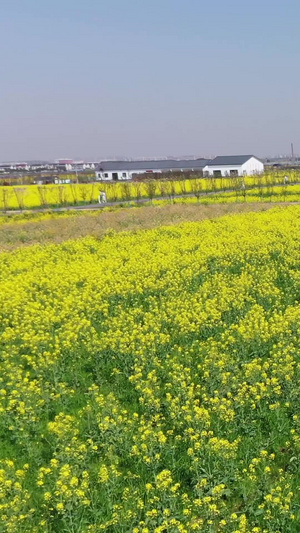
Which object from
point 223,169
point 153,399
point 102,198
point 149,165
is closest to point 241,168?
point 223,169

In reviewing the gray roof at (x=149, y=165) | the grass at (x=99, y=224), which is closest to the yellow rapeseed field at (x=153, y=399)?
the grass at (x=99, y=224)

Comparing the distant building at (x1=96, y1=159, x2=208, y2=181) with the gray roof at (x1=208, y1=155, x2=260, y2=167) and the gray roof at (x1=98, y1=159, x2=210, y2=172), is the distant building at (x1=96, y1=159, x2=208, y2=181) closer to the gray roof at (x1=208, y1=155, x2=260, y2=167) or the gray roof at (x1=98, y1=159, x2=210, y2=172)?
the gray roof at (x1=98, y1=159, x2=210, y2=172)

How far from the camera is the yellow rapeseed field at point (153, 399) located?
5066mm

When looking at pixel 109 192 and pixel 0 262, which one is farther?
pixel 109 192

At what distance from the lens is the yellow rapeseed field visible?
5.07 metres

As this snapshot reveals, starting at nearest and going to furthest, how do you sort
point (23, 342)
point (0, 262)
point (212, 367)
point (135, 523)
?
point (135, 523) < point (212, 367) < point (23, 342) < point (0, 262)

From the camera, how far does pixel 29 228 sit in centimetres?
2980

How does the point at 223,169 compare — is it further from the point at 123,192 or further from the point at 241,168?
the point at 123,192

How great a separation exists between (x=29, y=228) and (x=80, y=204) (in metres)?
26.7

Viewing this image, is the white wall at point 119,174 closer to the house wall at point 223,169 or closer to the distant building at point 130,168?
the distant building at point 130,168

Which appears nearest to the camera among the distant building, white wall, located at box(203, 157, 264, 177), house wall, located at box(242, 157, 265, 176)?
white wall, located at box(203, 157, 264, 177)

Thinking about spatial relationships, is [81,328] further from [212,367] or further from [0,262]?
[0,262]

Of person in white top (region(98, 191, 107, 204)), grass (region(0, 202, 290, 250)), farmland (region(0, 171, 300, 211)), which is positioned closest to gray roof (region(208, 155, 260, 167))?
farmland (region(0, 171, 300, 211))

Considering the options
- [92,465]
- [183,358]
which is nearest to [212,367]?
[183,358]
